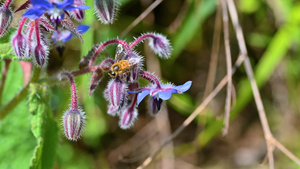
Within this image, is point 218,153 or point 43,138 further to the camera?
point 218,153

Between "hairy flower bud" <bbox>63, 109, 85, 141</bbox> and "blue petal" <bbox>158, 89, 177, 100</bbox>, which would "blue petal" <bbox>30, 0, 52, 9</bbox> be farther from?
"blue petal" <bbox>158, 89, 177, 100</bbox>

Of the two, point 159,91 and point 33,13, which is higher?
point 33,13

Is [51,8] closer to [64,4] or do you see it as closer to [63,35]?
[64,4]

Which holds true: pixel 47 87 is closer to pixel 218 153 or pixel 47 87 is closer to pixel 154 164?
pixel 154 164

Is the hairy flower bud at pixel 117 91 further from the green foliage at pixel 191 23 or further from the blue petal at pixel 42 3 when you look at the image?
the green foliage at pixel 191 23

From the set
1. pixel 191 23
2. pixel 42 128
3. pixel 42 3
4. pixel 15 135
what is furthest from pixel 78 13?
pixel 191 23

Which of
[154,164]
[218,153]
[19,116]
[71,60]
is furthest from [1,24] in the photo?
[218,153]

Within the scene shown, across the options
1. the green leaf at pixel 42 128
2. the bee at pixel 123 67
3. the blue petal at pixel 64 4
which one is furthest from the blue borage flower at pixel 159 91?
the green leaf at pixel 42 128
